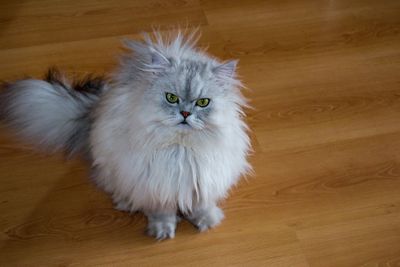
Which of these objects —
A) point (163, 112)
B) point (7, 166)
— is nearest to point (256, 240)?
point (163, 112)

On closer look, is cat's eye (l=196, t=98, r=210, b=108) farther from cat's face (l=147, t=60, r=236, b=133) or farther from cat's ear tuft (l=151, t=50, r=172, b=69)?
cat's ear tuft (l=151, t=50, r=172, b=69)

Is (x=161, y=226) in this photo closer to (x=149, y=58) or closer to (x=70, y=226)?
(x=70, y=226)

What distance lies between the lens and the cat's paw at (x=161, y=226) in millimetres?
1507

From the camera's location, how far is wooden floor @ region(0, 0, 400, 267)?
59.4 inches

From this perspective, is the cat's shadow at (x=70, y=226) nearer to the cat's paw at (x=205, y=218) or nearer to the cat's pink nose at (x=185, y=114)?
the cat's paw at (x=205, y=218)

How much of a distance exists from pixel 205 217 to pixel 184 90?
0.48 metres

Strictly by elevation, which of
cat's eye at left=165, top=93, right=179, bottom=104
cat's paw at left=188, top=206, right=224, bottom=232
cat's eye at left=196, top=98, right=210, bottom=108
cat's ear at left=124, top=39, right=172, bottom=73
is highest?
cat's ear at left=124, top=39, right=172, bottom=73

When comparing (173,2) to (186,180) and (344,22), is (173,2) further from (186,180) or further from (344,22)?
(186,180)

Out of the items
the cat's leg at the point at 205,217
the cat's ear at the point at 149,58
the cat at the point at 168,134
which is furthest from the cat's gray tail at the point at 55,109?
the cat's leg at the point at 205,217

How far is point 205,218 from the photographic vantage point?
153 cm

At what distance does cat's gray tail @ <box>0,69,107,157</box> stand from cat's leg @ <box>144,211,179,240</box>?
32 cm

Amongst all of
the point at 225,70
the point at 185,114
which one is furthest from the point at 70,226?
the point at 225,70

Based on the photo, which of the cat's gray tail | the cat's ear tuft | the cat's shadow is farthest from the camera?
the cat's gray tail

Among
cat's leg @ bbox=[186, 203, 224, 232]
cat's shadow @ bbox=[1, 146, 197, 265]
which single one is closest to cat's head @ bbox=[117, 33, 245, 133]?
cat's leg @ bbox=[186, 203, 224, 232]
